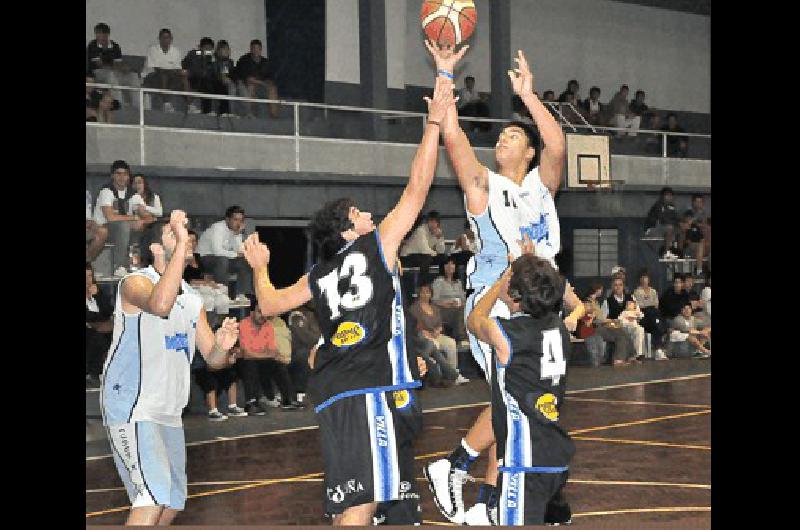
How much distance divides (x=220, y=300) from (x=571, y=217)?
8.13 metres

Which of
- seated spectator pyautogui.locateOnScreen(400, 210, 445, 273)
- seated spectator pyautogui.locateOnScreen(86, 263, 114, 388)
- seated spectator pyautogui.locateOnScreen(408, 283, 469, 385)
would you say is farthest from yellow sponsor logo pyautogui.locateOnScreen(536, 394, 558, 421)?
seated spectator pyautogui.locateOnScreen(400, 210, 445, 273)

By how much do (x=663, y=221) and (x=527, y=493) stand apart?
14.8 meters

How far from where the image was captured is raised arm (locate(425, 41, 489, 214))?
5.79 meters

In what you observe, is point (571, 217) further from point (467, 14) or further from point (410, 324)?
point (410, 324)

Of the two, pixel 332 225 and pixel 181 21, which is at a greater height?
pixel 181 21

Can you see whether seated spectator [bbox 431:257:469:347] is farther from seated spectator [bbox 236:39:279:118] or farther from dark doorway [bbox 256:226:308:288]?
seated spectator [bbox 236:39:279:118]

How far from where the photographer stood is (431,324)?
44.1ft

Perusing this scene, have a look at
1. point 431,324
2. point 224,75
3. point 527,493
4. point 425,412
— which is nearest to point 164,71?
point 224,75

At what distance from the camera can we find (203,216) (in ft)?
46.2

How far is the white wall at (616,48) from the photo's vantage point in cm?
2348

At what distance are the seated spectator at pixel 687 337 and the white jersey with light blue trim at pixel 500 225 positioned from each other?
38.2ft

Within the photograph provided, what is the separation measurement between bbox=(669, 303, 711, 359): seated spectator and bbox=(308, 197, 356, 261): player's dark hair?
42.6 ft

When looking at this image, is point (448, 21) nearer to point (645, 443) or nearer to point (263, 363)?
point (645, 443)
